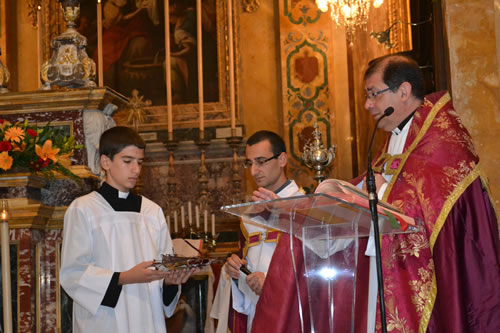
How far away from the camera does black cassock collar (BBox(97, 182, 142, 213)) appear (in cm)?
360

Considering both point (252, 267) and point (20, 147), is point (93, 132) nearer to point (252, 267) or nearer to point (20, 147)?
point (20, 147)

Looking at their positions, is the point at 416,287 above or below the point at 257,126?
below

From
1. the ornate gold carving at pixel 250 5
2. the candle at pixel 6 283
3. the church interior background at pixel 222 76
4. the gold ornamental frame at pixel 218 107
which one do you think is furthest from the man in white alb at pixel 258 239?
the ornate gold carving at pixel 250 5

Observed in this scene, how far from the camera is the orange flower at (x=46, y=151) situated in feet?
12.5

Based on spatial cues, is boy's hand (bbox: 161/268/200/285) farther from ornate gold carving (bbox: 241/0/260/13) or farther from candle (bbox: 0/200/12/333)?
ornate gold carving (bbox: 241/0/260/13)

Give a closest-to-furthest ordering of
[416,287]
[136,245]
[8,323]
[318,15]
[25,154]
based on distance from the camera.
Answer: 1. [8,323]
2. [416,287]
3. [136,245]
4. [25,154]
5. [318,15]

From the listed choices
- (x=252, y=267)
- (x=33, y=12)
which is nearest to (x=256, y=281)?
(x=252, y=267)

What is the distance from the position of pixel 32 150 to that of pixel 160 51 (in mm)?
5959

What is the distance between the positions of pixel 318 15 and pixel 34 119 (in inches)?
222

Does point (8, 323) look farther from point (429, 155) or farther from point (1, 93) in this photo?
point (1, 93)

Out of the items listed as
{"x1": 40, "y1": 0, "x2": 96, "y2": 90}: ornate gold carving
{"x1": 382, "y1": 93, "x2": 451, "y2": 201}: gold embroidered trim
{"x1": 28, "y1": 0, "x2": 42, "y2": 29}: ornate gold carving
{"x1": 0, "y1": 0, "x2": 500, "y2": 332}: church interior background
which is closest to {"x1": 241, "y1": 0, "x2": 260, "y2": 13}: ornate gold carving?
{"x1": 0, "y1": 0, "x2": 500, "y2": 332}: church interior background

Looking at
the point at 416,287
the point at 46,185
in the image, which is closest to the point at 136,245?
the point at 46,185

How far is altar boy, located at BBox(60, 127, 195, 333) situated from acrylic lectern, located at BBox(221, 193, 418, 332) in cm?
79

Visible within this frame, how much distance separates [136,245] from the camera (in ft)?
11.7
